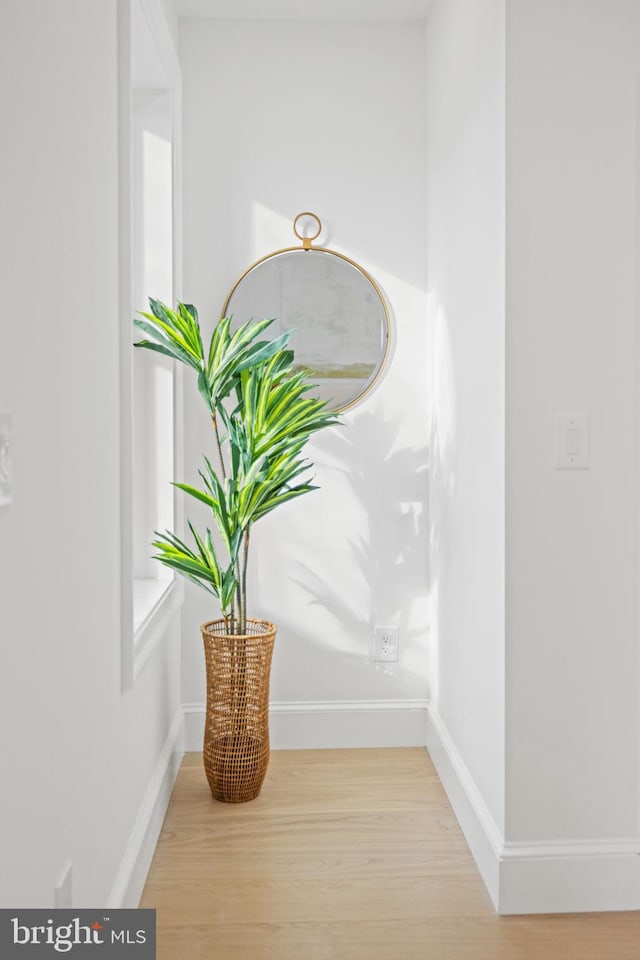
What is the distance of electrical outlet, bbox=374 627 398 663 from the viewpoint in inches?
125

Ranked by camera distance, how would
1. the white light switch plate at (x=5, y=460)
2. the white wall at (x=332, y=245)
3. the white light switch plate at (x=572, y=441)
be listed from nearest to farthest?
the white light switch plate at (x=5, y=460)
the white light switch plate at (x=572, y=441)
the white wall at (x=332, y=245)

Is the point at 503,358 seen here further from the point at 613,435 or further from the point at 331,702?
the point at 331,702

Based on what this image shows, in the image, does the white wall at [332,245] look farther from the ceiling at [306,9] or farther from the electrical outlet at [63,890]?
the electrical outlet at [63,890]

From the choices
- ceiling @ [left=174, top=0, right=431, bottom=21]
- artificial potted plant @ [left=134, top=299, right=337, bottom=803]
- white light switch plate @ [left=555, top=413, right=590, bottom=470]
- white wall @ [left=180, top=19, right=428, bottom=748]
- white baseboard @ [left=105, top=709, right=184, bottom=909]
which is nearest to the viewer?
white baseboard @ [left=105, top=709, right=184, bottom=909]

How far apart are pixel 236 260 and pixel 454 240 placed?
0.85m

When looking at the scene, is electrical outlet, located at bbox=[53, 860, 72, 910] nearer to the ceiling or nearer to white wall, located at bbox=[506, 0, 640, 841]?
white wall, located at bbox=[506, 0, 640, 841]

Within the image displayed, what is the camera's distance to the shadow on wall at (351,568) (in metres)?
3.15

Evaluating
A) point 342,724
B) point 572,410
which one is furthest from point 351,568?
point 572,410

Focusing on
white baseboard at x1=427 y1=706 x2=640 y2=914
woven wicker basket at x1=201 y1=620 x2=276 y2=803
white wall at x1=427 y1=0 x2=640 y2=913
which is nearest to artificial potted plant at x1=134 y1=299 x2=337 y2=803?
woven wicker basket at x1=201 y1=620 x2=276 y2=803

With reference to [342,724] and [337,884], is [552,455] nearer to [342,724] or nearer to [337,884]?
[337,884]

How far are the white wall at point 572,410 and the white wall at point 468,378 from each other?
0.16 ft

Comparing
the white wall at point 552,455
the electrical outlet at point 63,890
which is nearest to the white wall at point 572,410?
the white wall at point 552,455

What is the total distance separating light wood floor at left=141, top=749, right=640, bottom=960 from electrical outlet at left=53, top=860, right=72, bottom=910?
1.90ft

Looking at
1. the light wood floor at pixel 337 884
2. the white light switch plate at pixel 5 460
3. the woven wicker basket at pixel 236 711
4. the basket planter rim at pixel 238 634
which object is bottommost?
the light wood floor at pixel 337 884
